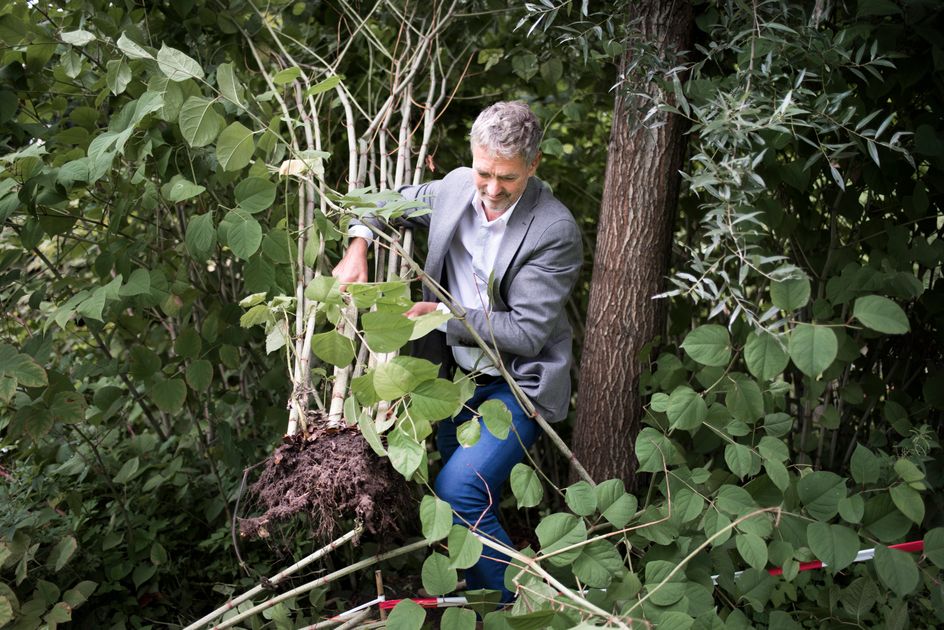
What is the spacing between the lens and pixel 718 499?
171 cm

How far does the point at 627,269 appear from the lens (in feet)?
7.36

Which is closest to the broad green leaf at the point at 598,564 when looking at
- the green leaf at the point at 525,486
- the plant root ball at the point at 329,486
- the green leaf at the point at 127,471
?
the green leaf at the point at 525,486

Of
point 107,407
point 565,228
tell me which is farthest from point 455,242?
point 107,407

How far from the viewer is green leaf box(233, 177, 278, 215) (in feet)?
5.78

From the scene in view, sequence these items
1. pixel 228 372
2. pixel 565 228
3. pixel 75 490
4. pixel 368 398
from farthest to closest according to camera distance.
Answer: pixel 228 372 < pixel 75 490 < pixel 565 228 < pixel 368 398

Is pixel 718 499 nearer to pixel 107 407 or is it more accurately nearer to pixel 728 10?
pixel 728 10

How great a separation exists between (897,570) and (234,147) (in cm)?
163

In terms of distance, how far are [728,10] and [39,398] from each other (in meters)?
2.02

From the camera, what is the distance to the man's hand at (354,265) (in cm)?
195

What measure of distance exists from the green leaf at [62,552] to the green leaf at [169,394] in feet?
1.43

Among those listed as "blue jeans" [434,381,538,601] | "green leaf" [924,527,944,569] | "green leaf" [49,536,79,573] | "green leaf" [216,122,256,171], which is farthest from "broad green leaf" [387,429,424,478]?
"green leaf" [49,536,79,573]

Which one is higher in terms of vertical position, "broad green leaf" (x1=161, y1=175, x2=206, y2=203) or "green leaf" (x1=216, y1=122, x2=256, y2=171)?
"green leaf" (x1=216, y1=122, x2=256, y2=171)

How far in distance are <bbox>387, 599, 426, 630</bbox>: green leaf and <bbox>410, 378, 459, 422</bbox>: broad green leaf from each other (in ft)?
1.23

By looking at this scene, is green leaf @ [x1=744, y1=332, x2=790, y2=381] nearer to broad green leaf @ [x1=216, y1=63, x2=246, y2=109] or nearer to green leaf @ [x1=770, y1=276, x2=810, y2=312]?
green leaf @ [x1=770, y1=276, x2=810, y2=312]
